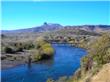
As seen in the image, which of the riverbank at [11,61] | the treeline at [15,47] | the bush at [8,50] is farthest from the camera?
the treeline at [15,47]

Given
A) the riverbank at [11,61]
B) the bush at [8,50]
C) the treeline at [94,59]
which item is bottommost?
the riverbank at [11,61]

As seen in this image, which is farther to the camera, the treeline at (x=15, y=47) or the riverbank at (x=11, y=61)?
the treeline at (x=15, y=47)

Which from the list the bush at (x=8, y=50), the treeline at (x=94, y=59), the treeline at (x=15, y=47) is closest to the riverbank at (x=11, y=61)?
the bush at (x=8, y=50)

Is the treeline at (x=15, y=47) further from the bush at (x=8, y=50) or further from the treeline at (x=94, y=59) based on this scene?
the treeline at (x=94, y=59)

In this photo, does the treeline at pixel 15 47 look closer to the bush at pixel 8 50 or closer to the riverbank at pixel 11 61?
the bush at pixel 8 50

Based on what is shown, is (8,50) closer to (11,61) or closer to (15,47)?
(15,47)

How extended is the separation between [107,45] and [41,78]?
44.7 ft

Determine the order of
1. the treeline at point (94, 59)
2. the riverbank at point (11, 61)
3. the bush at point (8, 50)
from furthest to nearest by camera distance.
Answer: the bush at point (8, 50) < the riverbank at point (11, 61) < the treeline at point (94, 59)

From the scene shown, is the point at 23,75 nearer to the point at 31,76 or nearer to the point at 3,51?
the point at 31,76

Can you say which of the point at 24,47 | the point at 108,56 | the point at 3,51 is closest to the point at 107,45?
the point at 108,56

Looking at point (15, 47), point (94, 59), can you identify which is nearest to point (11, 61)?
point (15, 47)

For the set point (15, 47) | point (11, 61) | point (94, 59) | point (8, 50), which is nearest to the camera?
point (94, 59)

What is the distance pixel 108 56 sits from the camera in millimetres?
24828

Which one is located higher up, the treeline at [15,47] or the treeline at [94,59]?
the treeline at [94,59]
